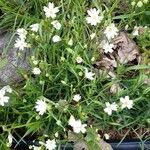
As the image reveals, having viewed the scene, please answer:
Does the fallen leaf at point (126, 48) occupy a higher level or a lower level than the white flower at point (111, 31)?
lower

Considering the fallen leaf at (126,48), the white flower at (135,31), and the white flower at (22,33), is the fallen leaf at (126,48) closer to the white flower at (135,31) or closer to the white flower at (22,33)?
the white flower at (135,31)

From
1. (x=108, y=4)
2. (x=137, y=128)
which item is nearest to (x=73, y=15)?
(x=108, y=4)

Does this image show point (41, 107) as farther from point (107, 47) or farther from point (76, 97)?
point (107, 47)

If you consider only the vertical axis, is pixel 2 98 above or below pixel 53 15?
below

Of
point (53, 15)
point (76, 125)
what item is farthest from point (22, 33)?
point (76, 125)

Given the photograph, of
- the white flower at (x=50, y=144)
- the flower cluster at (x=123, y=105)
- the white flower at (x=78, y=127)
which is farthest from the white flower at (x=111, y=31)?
the white flower at (x=50, y=144)

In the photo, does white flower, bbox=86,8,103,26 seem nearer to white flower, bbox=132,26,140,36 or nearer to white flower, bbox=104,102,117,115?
white flower, bbox=132,26,140,36

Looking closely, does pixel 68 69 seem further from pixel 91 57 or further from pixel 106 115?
Answer: pixel 106 115
